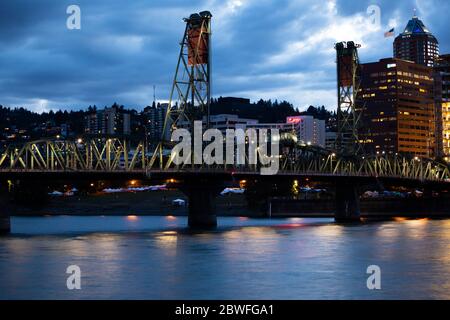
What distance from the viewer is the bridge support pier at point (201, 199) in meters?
140

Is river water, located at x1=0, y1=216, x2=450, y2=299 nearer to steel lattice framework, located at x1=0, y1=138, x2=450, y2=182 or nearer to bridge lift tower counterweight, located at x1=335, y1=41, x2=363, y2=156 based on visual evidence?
steel lattice framework, located at x1=0, y1=138, x2=450, y2=182

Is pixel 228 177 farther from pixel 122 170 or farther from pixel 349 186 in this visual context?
pixel 349 186

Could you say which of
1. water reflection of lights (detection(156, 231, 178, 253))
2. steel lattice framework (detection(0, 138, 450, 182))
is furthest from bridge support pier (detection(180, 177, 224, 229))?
water reflection of lights (detection(156, 231, 178, 253))

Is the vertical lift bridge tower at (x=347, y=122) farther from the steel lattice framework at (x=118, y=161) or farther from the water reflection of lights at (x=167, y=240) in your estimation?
the water reflection of lights at (x=167, y=240)

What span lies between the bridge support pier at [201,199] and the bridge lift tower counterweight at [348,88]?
4997cm

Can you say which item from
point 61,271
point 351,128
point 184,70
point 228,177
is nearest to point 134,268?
point 61,271

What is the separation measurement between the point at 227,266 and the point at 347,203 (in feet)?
339

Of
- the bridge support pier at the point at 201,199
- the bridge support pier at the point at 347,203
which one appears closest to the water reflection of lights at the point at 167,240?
the bridge support pier at the point at 201,199

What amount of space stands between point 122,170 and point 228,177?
1965 cm

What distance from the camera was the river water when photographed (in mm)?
55656

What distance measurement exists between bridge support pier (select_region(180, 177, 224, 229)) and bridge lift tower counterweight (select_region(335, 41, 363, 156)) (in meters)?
50.0

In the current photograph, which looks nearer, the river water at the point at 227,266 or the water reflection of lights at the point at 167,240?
the river water at the point at 227,266

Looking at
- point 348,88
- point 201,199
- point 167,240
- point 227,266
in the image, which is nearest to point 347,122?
point 348,88

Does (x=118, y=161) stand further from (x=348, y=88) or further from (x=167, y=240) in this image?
(x=348, y=88)
